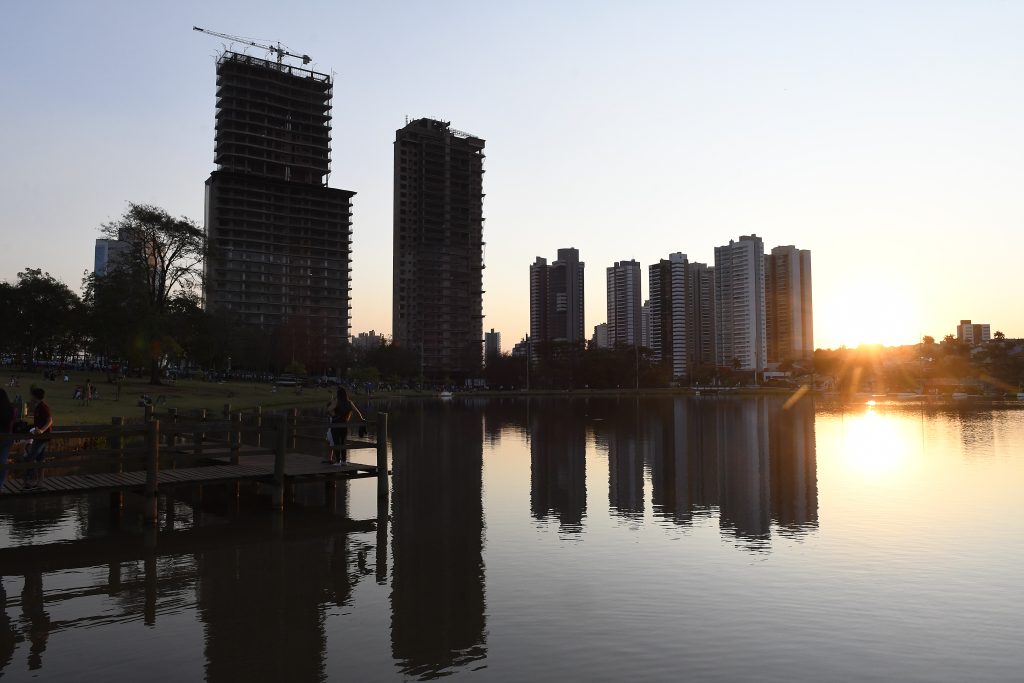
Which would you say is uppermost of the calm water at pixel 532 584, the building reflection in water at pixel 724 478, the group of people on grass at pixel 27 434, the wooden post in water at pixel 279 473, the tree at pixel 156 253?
the tree at pixel 156 253

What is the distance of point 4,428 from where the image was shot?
17359 mm

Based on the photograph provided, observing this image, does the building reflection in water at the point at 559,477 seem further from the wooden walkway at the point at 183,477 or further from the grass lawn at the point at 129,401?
the grass lawn at the point at 129,401

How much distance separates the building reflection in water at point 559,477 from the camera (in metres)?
22.9

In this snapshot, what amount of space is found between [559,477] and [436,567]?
15.3m

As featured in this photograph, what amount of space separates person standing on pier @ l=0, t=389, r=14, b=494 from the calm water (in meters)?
1.90

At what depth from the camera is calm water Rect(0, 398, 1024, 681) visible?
1077 centimetres

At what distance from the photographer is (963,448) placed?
1709 inches

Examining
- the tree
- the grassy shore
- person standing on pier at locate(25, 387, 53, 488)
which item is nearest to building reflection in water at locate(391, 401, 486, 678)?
person standing on pier at locate(25, 387, 53, 488)

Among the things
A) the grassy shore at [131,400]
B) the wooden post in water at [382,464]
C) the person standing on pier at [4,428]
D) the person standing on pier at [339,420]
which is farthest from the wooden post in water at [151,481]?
the grassy shore at [131,400]

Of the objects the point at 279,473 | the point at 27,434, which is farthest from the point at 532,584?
the point at 27,434

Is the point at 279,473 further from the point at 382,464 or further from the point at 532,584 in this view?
the point at 532,584

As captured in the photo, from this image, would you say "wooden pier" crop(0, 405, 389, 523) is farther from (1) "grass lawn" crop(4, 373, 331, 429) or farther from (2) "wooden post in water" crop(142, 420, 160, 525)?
(1) "grass lawn" crop(4, 373, 331, 429)

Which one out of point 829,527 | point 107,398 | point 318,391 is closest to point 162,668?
point 829,527

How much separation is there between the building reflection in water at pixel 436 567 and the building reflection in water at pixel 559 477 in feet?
7.43
